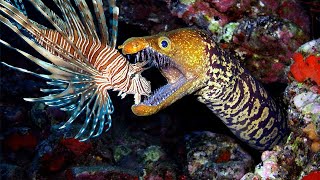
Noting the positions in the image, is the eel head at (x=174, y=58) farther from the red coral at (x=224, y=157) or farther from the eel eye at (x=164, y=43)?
the red coral at (x=224, y=157)

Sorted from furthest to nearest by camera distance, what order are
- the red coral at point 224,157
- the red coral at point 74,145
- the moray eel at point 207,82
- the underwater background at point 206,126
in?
1. the red coral at point 74,145
2. the red coral at point 224,157
3. the underwater background at point 206,126
4. the moray eel at point 207,82

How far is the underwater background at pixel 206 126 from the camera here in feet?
11.4

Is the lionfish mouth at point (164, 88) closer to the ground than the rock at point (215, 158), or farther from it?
farther from it

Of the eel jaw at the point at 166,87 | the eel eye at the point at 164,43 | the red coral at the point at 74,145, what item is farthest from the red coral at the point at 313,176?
the red coral at the point at 74,145

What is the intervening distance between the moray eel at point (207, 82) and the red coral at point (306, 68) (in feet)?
2.00

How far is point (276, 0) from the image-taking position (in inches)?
205

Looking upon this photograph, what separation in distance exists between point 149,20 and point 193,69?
277 cm

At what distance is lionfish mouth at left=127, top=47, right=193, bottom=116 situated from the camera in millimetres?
3268

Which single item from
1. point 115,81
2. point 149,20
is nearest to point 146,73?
point 149,20

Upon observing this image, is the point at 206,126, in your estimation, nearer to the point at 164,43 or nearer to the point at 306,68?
the point at 306,68

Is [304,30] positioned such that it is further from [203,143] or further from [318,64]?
[203,143]

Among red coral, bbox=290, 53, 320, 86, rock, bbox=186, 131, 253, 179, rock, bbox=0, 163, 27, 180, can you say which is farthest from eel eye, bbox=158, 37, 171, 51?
rock, bbox=0, 163, 27, 180

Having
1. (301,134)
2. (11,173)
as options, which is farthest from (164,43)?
(11,173)

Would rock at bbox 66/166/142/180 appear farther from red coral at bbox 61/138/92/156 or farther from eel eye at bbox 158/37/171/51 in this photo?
eel eye at bbox 158/37/171/51
